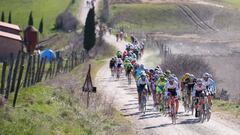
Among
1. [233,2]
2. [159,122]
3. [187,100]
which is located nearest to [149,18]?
[233,2]

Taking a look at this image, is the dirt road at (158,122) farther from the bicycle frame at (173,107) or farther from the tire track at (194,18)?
the tire track at (194,18)

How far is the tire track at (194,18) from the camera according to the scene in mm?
111738

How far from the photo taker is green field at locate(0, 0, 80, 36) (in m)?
115

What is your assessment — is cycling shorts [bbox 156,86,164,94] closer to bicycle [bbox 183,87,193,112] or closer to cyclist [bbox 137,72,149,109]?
cyclist [bbox 137,72,149,109]

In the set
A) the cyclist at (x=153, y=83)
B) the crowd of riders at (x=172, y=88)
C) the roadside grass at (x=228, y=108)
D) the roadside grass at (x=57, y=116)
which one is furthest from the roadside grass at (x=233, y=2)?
the roadside grass at (x=57, y=116)

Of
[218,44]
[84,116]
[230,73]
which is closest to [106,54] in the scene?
[230,73]

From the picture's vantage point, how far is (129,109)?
95.5 ft

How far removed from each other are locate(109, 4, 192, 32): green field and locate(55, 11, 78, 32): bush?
680 cm

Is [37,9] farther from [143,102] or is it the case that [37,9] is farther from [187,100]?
[187,100]

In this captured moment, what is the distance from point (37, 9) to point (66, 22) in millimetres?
20936

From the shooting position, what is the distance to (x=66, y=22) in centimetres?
10569

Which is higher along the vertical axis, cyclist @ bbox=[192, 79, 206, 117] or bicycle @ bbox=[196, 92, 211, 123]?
cyclist @ bbox=[192, 79, 206, 117]

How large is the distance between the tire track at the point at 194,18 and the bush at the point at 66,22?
21736mm

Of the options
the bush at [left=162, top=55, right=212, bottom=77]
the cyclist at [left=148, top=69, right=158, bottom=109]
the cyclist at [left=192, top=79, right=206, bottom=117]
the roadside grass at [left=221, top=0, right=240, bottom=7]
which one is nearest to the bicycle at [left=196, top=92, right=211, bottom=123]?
the cyclist at [left=192, top=79, right=206, bottom=117]
